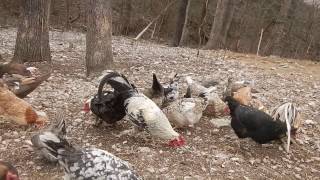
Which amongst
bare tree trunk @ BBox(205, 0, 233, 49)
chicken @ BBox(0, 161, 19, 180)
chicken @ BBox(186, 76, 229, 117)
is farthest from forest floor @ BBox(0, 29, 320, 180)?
bare tree trunk @ BBox(205, 0, 233, 49)

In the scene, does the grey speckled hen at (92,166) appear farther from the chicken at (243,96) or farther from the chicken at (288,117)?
the chicken at (243,96)

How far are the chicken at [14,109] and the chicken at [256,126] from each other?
283 cm

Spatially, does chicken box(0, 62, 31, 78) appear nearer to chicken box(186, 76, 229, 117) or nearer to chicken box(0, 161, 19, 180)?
chicken box(186, 76, 229, 117)

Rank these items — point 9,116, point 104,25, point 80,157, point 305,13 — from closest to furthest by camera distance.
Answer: point 80,157 < point 9,116 < point 104,25 < point 305,13

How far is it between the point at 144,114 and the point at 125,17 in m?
18.3

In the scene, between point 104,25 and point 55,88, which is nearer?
point 55,88

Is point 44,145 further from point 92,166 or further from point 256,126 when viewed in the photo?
point 256,126

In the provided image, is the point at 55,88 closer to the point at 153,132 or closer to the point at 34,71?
the point at 34,71

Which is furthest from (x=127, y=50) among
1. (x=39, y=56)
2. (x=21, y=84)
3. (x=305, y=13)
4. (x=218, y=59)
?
(x=305, y=13)

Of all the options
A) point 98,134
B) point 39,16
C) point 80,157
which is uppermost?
point 39,16

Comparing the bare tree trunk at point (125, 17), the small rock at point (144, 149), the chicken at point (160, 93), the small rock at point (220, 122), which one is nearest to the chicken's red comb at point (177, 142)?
the small rock at point (144, 149)

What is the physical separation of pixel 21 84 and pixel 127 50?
7943mm

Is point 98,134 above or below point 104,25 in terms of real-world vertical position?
below

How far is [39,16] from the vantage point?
10195 millimetres
